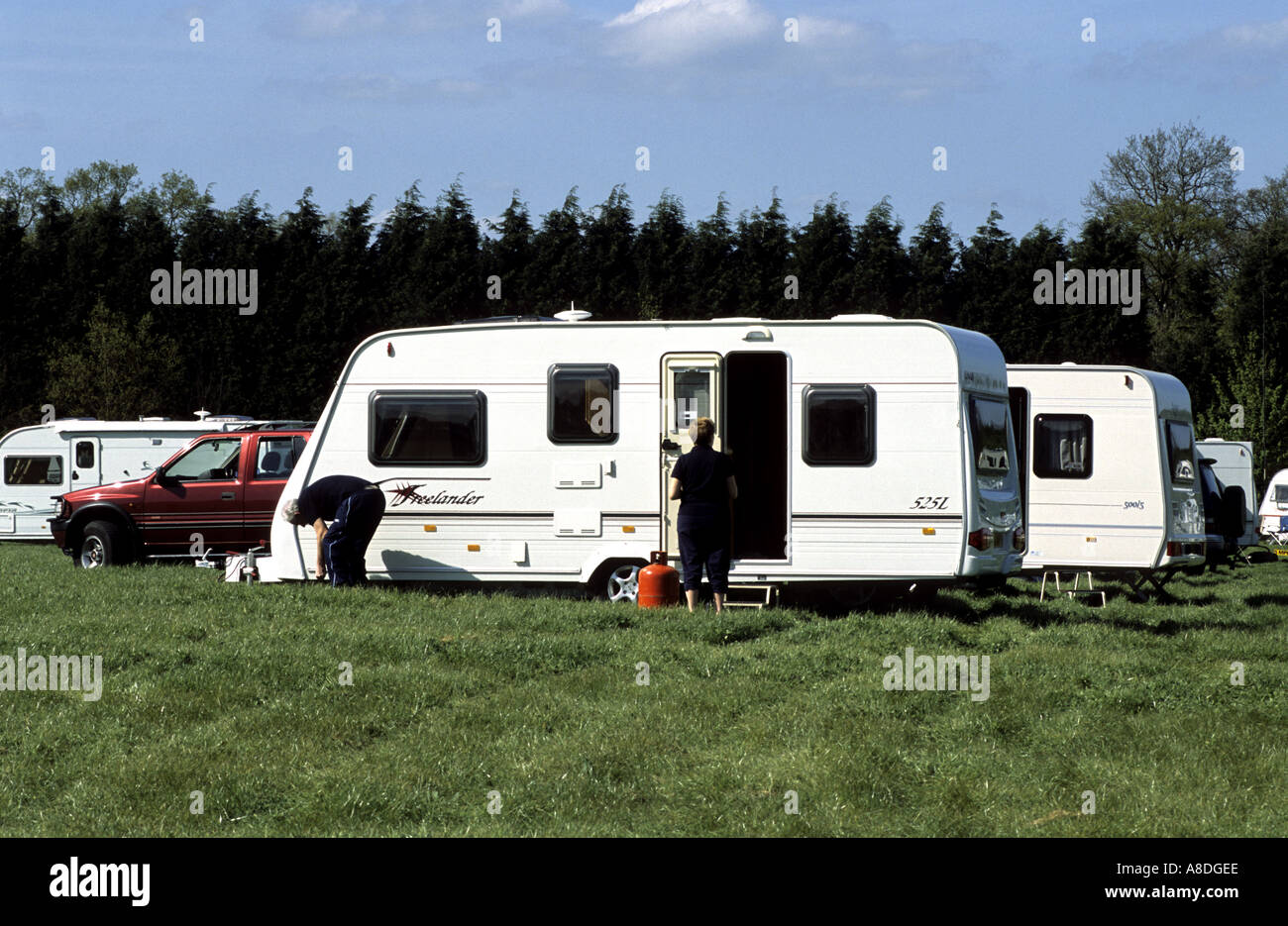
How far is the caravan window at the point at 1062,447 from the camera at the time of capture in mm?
17281

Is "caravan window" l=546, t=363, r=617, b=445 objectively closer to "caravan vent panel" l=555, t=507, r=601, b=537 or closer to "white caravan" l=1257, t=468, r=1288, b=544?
"caravan vent panel" l=555, t=507, r=601, b=537

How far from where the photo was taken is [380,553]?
1432 cm

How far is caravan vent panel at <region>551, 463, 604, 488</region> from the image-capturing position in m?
13.9

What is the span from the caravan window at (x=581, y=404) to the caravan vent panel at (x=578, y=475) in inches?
9.3

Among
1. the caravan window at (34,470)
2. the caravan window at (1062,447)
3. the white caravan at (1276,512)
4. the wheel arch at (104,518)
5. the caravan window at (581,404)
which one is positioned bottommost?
the white caravan at (1276,512)

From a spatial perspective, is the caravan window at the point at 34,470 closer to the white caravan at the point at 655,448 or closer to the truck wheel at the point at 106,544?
the truck wheel at the point at 106,544

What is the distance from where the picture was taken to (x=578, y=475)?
1391 centimetres

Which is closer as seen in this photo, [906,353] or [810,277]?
[906,353]

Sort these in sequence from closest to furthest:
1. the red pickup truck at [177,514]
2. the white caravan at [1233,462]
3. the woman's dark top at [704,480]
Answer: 1. the woman's dark top at [704,480]
2. the red pickup truck at [177,514]
3. the white caravan at [1233,462]

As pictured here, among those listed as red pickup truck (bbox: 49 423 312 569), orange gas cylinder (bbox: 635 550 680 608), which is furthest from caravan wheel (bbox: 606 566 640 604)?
red pickup truck (bbox: 49 423 312 569)

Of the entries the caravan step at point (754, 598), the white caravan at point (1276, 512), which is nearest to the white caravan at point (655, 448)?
the caravan step at point (754, 598)
